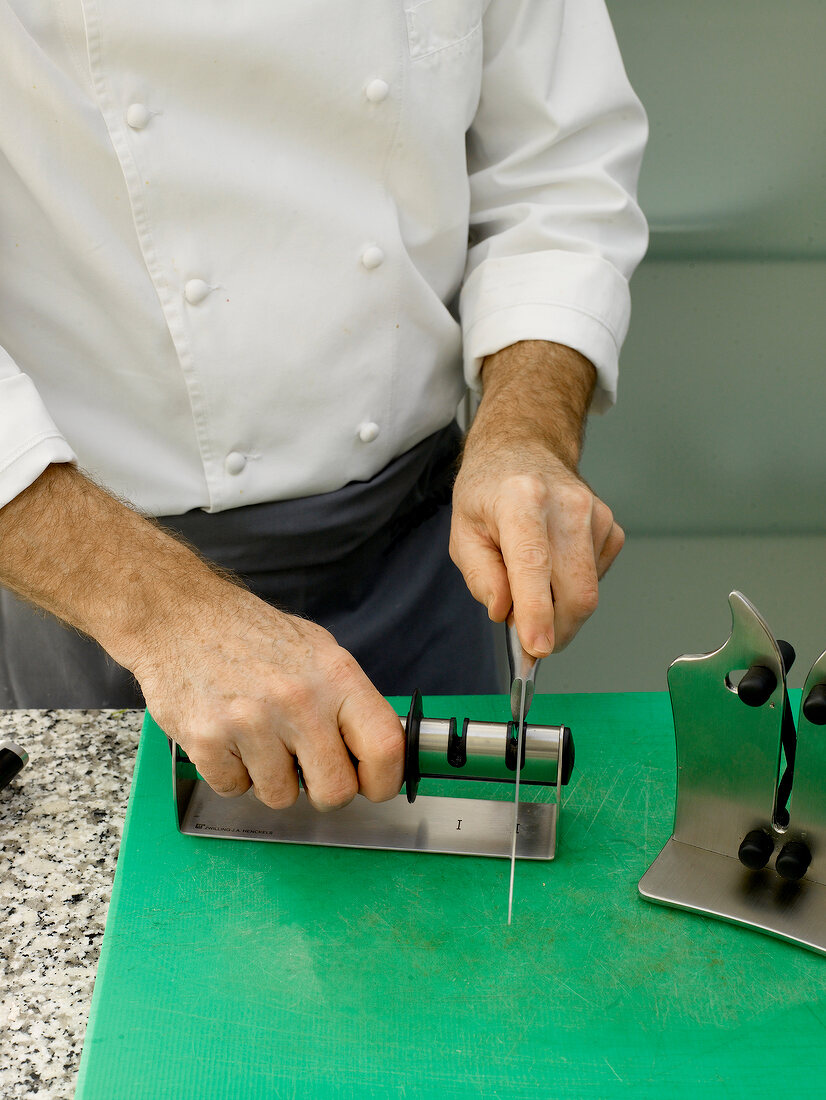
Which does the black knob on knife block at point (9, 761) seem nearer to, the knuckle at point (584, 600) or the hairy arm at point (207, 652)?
the hairy arm at point (207, 652)

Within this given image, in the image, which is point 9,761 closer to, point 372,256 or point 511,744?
point 511,744

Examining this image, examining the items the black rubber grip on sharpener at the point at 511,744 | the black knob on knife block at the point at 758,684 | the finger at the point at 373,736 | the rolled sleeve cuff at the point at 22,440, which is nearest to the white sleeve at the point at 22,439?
the rolled sleeve cuff at the point at 22,440

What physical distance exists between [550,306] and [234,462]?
0.36 meters

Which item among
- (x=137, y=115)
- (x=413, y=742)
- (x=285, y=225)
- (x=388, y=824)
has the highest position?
(x=137, y=115)

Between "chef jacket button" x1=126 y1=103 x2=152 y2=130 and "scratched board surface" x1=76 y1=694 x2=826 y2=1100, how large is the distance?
0.55 metres

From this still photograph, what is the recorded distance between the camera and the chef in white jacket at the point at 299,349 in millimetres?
→ 776

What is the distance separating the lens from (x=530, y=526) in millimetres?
824

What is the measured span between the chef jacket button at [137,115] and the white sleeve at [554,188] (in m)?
0.39

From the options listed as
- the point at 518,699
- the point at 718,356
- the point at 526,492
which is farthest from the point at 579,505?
the point at 718,356

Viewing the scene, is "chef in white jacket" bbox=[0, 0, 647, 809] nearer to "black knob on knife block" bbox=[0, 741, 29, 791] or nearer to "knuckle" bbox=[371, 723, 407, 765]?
"knuckle" bbox=[371, 723, 407, 765]

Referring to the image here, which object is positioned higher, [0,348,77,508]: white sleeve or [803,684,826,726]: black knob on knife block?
[0,348,77,508]: white sleeve

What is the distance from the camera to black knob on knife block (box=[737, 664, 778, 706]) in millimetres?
685

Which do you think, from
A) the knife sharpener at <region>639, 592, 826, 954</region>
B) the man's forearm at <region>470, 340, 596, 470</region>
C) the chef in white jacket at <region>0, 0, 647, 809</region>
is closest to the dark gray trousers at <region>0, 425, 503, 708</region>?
the chef in white jacket at <region>0, 0, 647, 809</region>

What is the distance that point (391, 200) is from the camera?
40.1 inches
